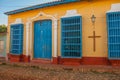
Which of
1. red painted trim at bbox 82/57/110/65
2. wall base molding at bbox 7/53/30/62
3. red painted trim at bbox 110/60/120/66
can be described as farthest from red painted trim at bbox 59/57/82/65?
wall base molding at bbox 7/53/30/62

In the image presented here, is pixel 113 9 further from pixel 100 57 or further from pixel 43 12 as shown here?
pixel 43 12

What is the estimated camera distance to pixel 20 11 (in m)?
10.7

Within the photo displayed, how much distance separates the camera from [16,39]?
10.7m

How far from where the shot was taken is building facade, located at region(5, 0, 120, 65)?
7484 mm

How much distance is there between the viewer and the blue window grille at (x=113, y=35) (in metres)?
7.26

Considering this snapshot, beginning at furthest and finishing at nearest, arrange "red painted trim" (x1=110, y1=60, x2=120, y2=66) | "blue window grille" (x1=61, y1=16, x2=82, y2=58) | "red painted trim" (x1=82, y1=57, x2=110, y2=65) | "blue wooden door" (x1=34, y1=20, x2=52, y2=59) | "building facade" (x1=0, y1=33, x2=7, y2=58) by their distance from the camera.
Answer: "building facade" (x1=0, y1=33, x2=7, y2=58) < "blue wooden door" (x1=34, y1=20, x2=52, y2=59) < "blue window grille" (x1=61, y1=16, x2=82, y2=58) < "red painted trim" (x1=82, y1=57, x2=110, y2=65) < "red painted trim" (x1=110, y1=60, x2=120, y2=66)

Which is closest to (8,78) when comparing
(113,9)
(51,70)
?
(51,70)

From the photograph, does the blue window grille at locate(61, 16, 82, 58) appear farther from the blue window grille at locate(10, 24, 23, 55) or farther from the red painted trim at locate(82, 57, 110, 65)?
the blue window grille at locate(10, 24, 23, 55)

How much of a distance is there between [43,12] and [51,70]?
3.62 meters

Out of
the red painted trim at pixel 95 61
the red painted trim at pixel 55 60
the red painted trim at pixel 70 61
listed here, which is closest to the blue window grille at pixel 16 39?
the red painted trim at pixel 55 60

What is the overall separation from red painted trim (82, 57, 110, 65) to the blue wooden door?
2.29m

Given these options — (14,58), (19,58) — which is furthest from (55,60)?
(14,58)

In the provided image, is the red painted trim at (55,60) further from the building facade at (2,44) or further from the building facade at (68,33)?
the building facade at (2,44)

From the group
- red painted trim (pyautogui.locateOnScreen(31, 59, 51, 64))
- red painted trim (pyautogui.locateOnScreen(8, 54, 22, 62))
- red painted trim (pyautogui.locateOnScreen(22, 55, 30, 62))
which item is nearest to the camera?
red painted trim (pyautogui.locateOnScreen(31, 59, 51, 64))
